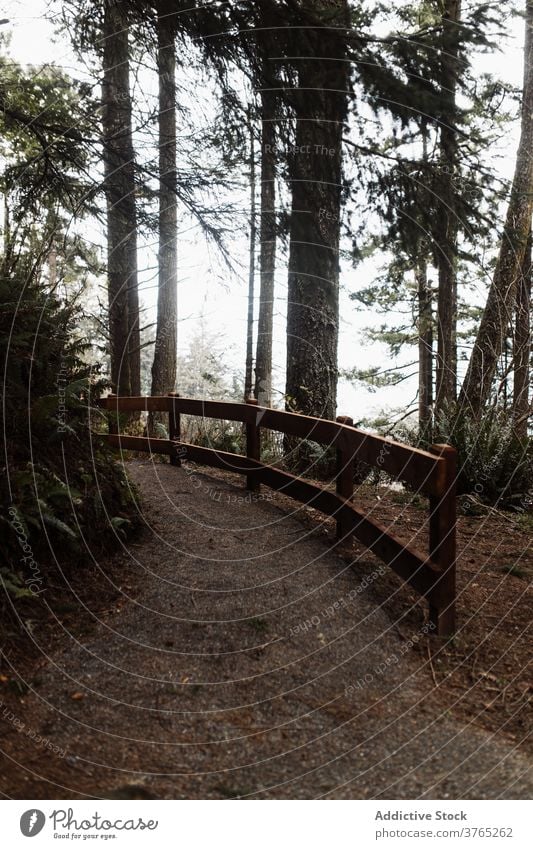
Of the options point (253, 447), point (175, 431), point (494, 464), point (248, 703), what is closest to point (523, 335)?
point (494, 464)

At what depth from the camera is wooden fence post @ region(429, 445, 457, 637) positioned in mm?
4508

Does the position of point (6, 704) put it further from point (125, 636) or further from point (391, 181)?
point (391, 181)

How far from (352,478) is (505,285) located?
6089 mm

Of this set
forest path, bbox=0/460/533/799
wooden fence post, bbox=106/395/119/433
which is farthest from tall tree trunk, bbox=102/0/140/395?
wooden fence post, bbox=106/395/119/433

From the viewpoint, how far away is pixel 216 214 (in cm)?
669

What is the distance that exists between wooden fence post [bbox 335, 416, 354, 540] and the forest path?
482mm

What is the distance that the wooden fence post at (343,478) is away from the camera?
6039 millimetres

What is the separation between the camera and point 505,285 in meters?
10.3

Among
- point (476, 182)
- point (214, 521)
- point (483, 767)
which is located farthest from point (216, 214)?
point (483, 767)

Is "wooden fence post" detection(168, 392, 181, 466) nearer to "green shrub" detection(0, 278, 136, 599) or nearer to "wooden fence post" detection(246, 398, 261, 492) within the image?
"wooden fence post" detection(246, 398, 261, 492)

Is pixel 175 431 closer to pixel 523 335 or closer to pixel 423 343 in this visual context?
pixel 523 335

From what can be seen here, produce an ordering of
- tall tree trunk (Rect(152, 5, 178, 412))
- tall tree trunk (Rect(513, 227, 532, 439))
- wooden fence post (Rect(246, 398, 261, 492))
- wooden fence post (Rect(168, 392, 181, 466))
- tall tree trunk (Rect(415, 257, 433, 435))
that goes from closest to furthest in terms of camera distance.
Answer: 1. tall tree trunk (Rect(152, 5, 178, 412))
2. wooden fence post (Rect(246, 398, 261, 492))
3. tall tree trunk (Rect(513, 227, 532, 439))
4. wooden fence post (Rect(168, 392, 181, 466))
5. tall tree trunk (Rect(415, 257, 433, 435))

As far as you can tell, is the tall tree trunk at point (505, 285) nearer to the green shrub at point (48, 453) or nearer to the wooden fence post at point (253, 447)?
the wooden fence post at point (253, 447)

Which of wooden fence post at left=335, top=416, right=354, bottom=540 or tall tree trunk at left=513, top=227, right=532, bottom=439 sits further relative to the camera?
tall tree trunk at left=513, top=227, right=532, bottom=439
